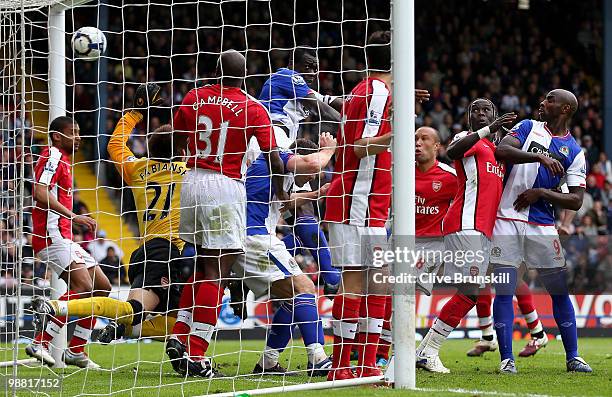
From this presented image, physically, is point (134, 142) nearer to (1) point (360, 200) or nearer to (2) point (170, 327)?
(2) point (170, 327)

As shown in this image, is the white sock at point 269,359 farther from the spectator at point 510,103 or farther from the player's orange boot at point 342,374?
the spectator at point 510,103

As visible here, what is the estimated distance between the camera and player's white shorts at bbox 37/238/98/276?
28.8ft

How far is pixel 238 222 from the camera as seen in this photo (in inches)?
288

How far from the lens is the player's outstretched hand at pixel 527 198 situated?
8.14 m

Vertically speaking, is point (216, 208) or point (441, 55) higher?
point (441, 55)

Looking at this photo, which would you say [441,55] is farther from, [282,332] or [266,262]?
[266,262]

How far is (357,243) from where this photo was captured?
699 centimetres

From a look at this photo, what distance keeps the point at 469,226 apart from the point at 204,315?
7.50ft

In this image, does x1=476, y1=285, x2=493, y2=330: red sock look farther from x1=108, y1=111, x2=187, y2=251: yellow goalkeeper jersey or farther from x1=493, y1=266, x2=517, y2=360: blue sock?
x1=108, y1=111, x2=187, y2=251: yellow goalkeeper jersey

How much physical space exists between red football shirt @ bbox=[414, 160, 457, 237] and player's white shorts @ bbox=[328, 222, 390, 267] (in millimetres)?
2134

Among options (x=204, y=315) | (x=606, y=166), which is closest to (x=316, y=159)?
(x=204, y=315)

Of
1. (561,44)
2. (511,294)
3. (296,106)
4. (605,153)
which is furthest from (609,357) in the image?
(561,44)

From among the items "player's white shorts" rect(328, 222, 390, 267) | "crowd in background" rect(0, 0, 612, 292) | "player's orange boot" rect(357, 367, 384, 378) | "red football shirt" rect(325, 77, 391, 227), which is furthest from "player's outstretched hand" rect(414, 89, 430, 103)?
"crowd in background" rect(0, 0, 612, 292)

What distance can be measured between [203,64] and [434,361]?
46.7ft
